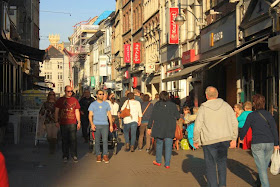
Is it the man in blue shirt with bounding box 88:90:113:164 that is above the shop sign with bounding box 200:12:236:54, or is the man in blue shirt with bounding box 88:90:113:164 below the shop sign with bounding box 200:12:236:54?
below

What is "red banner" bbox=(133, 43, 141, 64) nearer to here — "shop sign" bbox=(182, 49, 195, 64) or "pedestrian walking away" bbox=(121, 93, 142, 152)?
"shop sign" bbox=(182, 49, 195, 64)

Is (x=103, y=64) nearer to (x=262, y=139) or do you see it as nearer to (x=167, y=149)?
(x=167, y=149)

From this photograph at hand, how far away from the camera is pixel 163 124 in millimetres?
12031

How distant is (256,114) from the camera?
861cm

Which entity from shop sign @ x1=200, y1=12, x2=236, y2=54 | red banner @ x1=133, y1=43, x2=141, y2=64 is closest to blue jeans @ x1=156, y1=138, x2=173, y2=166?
shop sign @ x1=200, y1=12, x2=236, y2=54

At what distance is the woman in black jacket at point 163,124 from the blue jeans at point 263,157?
3.48 metres

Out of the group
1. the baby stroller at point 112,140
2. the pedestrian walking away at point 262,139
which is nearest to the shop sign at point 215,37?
the baby stroller at point 112,140

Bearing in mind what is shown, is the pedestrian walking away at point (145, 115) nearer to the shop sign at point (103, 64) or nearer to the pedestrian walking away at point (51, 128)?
the pedestrian walking away at point (51, 128)

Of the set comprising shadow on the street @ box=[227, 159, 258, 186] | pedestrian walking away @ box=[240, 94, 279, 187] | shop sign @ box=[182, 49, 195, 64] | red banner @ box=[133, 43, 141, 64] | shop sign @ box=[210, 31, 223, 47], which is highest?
red banner @ box=[133, 43, 141, 64]

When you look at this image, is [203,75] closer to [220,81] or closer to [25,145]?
[220,81]

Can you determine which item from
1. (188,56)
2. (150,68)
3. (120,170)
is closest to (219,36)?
(188,56)

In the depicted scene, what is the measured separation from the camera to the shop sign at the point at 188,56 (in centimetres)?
2724

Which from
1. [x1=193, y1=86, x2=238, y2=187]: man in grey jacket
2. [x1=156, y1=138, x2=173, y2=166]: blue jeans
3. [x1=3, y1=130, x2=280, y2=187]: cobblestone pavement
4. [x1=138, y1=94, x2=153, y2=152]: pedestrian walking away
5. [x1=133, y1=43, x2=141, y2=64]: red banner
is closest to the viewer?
[x1=193, y1=86, x2=238, y2=187]: man in grey jacket

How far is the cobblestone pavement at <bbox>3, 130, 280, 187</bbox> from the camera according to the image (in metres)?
9.72
